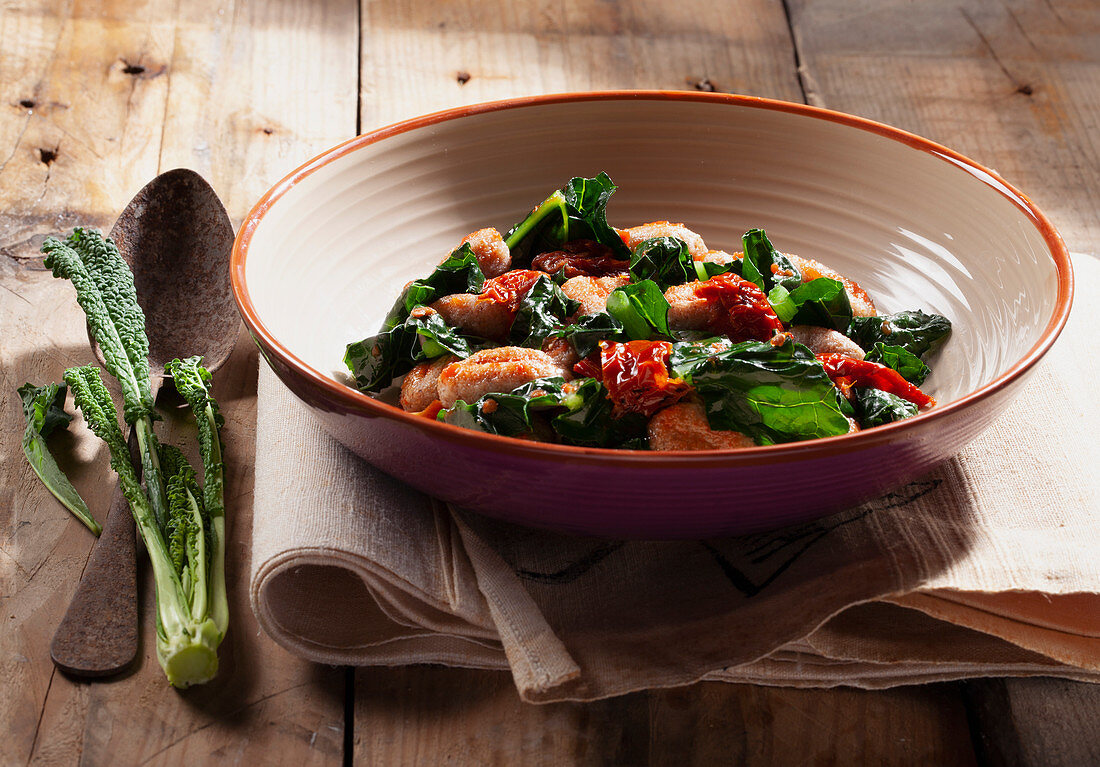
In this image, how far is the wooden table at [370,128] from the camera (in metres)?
1.72

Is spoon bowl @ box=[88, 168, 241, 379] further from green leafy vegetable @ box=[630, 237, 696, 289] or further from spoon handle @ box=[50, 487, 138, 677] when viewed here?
green leafy vegetable @ box=[630, 237, 696, 289]

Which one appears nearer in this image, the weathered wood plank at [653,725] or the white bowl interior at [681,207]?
the weathered wood plank at [653,725]

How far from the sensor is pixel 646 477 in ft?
4.99

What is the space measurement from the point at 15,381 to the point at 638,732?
1.63 meters

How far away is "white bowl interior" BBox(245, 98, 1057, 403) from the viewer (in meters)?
2.16

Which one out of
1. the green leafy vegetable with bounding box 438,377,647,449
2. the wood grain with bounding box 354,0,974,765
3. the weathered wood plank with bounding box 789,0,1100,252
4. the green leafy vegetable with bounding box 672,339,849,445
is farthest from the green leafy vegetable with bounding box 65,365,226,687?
the weathered wood plank with bounding box 789,0,1100,252

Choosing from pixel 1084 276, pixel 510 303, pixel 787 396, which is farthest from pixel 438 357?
pixel 1084 276

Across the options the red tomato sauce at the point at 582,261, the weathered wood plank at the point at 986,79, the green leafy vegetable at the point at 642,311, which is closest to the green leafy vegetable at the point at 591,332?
the green leafy vegetable at the point at 642,311

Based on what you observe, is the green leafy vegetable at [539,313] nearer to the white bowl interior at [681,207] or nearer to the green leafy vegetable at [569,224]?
the green leafy vegetable at [569,224]

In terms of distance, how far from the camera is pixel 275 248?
213 cm

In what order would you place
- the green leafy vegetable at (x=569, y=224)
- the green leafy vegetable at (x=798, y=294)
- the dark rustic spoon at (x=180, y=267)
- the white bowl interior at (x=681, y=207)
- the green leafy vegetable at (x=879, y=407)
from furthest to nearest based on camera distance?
the dark rustic spoon at (x=180, y=267)
the green leafy vegetable at (x=569, y=224)
the white bowl interior at (x=681, y=207)
the green leafy vegetable at (x=798, y=294)
the green leafy vegetable at (x=879, y=407)

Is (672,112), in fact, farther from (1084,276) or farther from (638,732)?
(638,732)

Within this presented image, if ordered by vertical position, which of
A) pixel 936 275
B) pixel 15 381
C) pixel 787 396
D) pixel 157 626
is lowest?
pixel 15 381

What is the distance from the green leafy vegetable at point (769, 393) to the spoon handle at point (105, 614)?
1.05 metres
